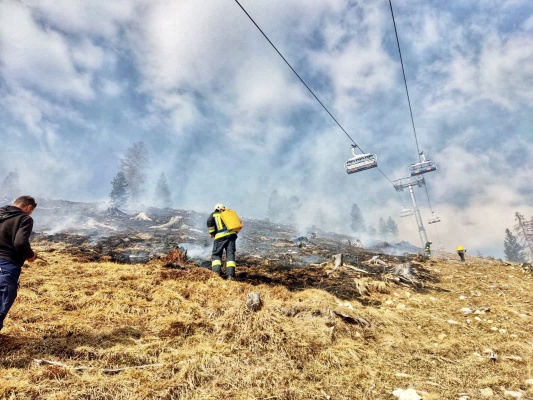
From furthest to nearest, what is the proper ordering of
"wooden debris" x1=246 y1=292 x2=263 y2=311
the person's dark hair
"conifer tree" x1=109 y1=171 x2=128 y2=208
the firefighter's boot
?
1. "conifer tree" x1=109 y1=171 x2=128 y2=208
2. the firefighter's boot
3. "wooden debris" x1=246 y1=292 x2=263 y2=311
4. the person's dark hair

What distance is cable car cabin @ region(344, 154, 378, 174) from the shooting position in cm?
2095

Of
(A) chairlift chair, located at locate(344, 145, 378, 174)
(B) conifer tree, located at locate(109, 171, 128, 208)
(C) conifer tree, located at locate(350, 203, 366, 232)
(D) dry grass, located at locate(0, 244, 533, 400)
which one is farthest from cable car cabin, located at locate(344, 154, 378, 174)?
(C) conifer tree, located at locate(350, 203, 366, 232)

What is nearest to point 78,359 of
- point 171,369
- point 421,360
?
point 171,369

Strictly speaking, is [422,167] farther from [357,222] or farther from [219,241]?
[357,222]

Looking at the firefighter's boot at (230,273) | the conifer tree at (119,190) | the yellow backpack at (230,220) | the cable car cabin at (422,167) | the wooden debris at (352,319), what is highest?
the conifer tree at (119,190)

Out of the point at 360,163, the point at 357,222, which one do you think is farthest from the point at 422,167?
the point at 357,222

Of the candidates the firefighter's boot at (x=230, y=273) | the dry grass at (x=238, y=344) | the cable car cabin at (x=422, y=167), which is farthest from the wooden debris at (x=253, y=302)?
the cable car cabin at (x=422, y=167)

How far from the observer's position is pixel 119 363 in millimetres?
3053

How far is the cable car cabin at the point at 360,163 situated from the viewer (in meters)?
21.0

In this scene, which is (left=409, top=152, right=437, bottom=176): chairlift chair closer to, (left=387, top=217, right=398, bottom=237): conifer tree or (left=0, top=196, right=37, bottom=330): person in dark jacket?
(left=0, top=196, right=37, bottom=330): person in dark jacket

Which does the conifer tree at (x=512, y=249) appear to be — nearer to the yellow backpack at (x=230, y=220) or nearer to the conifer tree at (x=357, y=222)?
the conifer tree at (x=357, y=222)

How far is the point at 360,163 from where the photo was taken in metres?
21.3

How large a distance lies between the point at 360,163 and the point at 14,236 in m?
21.2

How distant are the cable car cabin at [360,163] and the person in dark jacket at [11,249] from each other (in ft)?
68.5
